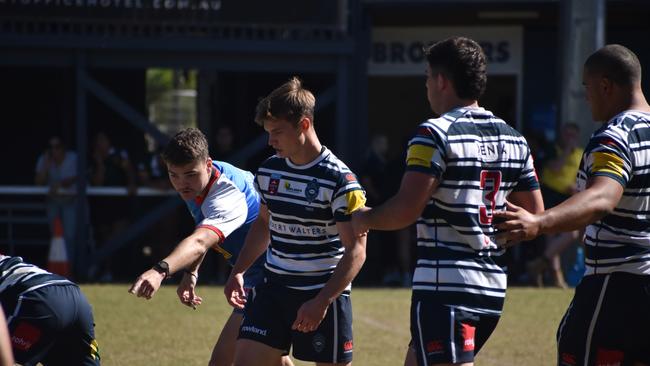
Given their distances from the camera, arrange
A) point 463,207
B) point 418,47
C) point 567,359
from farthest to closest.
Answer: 1. point 418,47
2. point 567,359
3. point 463,207

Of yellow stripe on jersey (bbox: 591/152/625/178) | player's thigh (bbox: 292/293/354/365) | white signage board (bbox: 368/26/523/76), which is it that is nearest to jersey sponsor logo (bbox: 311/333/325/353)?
player's thigh (bbox: 292/293/354/365)

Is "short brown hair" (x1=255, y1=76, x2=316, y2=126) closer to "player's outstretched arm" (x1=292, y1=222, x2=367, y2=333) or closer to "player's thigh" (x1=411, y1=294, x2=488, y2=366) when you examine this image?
"player's outstretched arm" (x1=292, y1=222, x2=367, y2=333)

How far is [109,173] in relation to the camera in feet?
50.2

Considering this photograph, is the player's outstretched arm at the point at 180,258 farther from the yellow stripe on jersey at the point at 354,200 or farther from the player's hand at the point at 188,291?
the yellow stripe on jersey at the point at 354,200

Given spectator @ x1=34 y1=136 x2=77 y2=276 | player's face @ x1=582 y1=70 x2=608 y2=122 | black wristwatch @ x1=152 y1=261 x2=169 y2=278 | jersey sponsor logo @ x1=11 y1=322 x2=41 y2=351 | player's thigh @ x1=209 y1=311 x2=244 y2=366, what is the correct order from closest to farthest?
player's face @ x1=582 y1=70 x2=608 y2=122, black wristwatch @ x1=152 y1=261 x2=169 y2=278, jersey sponsor logo @ x1=11 y1=322 x2=41 y2=351, player's thigh @ x1=209 y1=311 x2=244 y2=366, spectator @ x1=34 y1=136 x2=77 y2=276

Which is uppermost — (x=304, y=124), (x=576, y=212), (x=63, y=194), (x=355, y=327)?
A: (x=304, y=124)

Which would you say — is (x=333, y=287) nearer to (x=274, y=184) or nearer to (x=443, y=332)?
(x=274, y=184)

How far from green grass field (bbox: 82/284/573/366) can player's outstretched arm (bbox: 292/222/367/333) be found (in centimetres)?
340

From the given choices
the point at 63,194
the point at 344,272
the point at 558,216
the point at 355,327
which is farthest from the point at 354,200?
the point at 63,194

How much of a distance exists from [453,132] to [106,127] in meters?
13.6

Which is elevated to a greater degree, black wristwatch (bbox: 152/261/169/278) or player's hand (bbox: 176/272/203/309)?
black wristwatch (bbox: 152/261/169/278)

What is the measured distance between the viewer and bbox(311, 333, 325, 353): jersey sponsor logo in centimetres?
547

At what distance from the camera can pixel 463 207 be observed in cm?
452

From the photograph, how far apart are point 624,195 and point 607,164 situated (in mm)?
347
